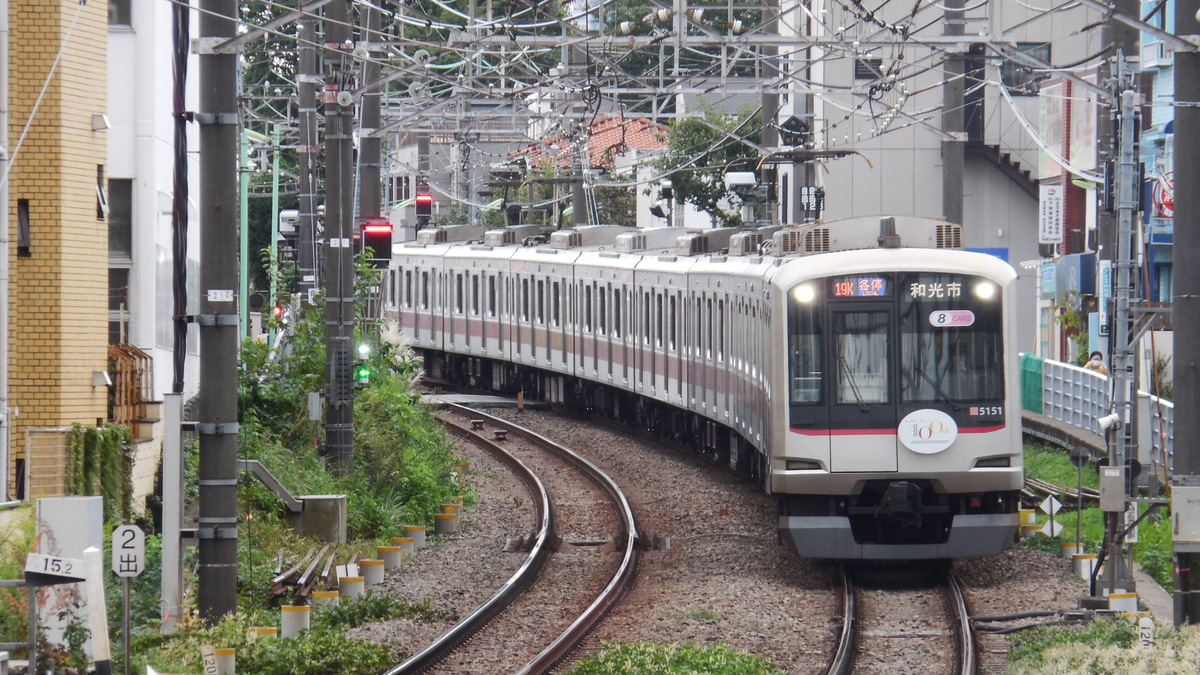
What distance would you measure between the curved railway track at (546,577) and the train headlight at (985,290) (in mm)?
3602

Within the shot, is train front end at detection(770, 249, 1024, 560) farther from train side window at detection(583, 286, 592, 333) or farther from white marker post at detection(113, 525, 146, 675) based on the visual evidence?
train side window at detection(583, 286, 592, 333)

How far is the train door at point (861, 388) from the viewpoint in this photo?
13656mm

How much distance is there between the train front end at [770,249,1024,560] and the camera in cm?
1366

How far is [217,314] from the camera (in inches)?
406

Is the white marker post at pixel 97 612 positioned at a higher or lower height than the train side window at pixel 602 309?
lower

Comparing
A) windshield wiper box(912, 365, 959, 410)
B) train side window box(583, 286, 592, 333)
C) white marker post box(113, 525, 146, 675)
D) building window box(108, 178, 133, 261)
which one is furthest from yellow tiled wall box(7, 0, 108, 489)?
train side window box(583, 286, 592, 333)

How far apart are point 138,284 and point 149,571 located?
13.2 ft

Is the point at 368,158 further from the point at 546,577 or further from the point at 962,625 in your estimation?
the point at 962,625

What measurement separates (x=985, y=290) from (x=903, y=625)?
2861 millimetres

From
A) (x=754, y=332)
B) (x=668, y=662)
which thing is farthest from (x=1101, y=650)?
(x=754, y=332)

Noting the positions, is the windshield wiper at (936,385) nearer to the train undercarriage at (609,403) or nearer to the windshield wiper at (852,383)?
the windshield wiper at (852,383)

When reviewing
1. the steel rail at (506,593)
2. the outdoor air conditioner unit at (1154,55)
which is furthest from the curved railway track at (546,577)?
the outdoor air conditioner unit at (1154,55)

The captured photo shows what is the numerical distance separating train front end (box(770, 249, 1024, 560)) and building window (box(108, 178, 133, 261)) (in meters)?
5.88

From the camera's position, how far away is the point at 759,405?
16516 mm
